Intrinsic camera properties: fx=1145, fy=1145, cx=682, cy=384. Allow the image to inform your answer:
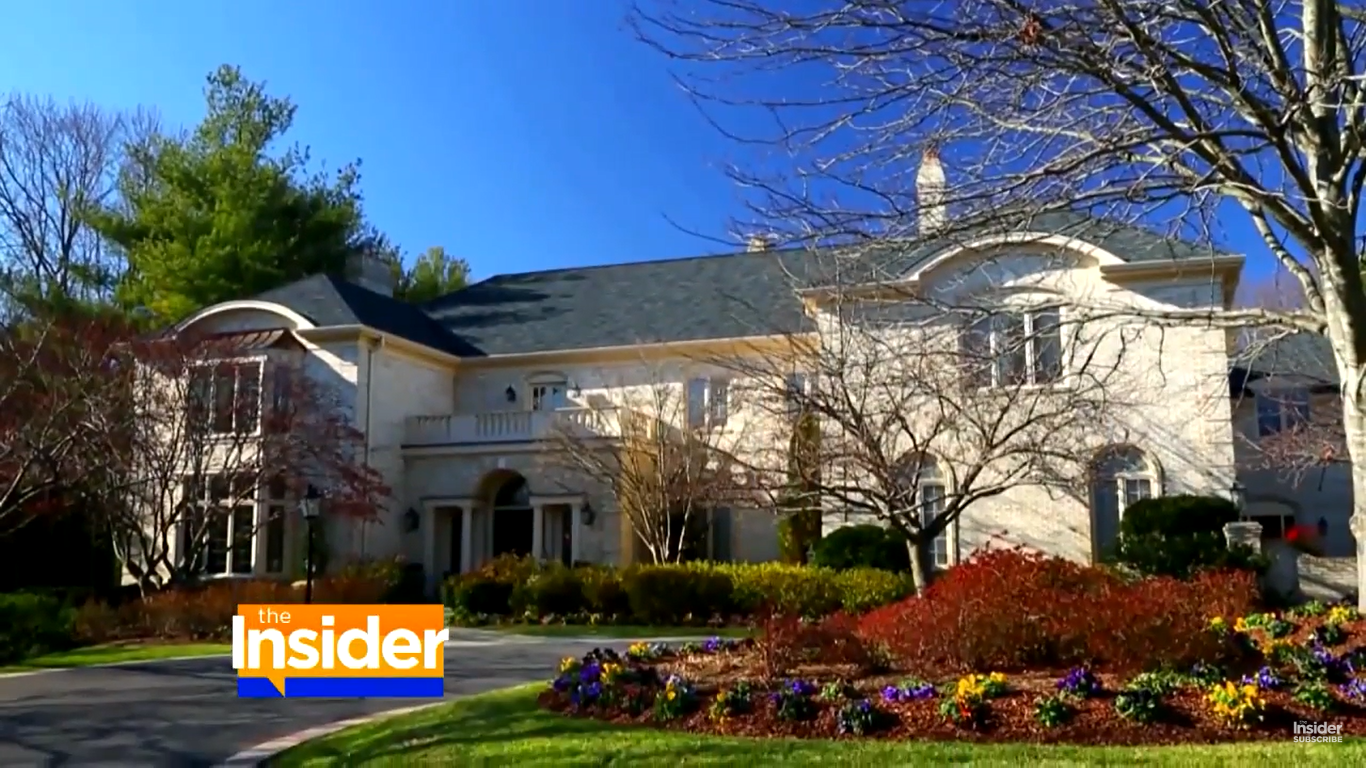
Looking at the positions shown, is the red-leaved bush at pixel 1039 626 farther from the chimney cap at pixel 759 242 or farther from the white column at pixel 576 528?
the white column at pixel 576 528

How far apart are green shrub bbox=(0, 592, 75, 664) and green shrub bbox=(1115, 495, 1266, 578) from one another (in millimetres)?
18888

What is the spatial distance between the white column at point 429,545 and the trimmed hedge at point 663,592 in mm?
5305

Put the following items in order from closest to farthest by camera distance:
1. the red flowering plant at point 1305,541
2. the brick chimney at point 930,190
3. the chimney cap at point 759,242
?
1. the brick chimney at point 930,190
2. the chimney cap at point 759,242
3. the red flowering plant at point 1305,541

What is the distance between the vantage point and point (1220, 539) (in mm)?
20906

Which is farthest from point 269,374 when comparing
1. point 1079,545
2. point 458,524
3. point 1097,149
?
point 1097,149

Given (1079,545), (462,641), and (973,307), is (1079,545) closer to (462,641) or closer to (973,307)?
(462,641)

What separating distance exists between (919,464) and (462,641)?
8.88m

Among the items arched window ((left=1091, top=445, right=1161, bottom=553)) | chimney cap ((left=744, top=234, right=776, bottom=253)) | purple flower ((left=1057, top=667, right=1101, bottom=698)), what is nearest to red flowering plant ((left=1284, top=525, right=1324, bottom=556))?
arched window ((left=1091, top=445, right=1161, bottom=553))

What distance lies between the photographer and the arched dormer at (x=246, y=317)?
28641 mm

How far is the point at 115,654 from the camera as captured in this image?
18.4 metres

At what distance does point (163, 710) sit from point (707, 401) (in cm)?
1705

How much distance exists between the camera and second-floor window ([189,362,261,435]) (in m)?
24.2

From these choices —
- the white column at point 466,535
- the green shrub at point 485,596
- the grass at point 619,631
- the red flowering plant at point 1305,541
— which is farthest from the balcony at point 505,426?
the red flowering plant at point 1305,541

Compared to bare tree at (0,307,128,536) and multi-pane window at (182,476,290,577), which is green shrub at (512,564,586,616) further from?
bare tree at (0,307,128,536)
